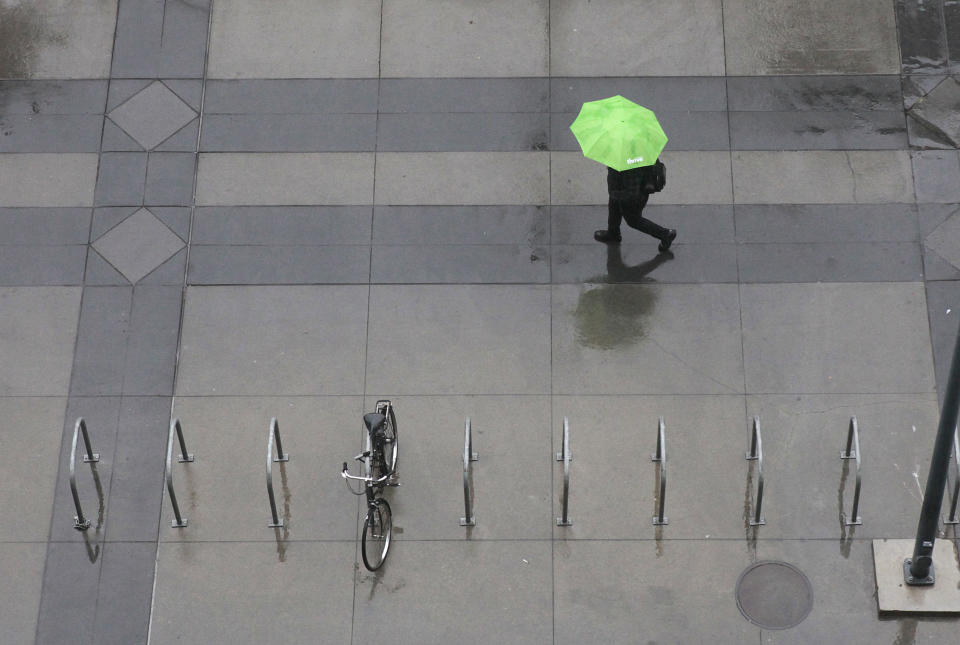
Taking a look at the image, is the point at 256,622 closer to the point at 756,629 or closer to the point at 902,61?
the point at 756,629

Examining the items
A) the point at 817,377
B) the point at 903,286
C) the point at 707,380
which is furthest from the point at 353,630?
the point at 903,286

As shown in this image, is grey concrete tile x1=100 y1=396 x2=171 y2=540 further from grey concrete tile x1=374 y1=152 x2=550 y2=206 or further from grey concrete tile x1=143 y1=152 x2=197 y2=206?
grey concrete tile x1=374 y1=152 x2=550 y2=206

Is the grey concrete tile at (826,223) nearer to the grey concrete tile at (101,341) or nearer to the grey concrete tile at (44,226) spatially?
the grey concrete tile at (101,341)

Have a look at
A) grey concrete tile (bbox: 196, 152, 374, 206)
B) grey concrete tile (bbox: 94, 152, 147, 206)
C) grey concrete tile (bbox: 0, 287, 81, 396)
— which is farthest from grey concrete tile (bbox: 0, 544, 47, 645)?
grey concrete tile (bbox: 196, 152, 374, 206)

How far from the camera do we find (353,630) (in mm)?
11828

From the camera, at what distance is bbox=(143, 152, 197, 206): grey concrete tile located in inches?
555

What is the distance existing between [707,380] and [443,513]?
284 centimetres

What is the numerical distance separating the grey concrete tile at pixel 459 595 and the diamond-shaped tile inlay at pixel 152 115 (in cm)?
535

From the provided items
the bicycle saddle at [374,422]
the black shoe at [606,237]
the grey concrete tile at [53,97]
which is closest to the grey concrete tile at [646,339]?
the black shoe at [606,237]

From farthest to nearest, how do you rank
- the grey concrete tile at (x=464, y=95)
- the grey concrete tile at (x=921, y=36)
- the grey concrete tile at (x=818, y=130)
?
the grey concrete tile at (x=921, y=36) < the grey concrete tile at (x=464, y=95) < the grey concrete tile at (x=818, y=130)

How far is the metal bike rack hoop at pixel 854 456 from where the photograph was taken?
11523 mm

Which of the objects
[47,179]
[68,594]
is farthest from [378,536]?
[47,179]

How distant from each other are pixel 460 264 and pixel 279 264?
1837 mm

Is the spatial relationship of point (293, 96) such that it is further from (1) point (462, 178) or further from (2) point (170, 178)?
(1) point (462, 178)
